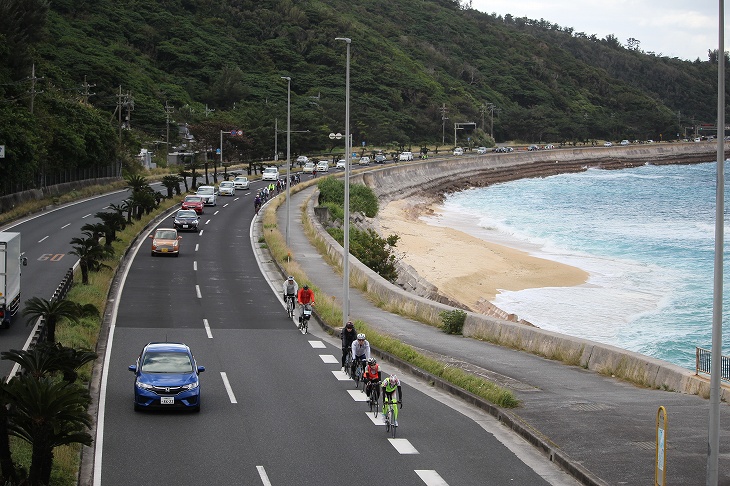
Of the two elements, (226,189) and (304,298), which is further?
(226,189)

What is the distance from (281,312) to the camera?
114 ft

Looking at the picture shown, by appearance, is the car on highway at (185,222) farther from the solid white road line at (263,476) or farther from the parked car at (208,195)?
the solid white road line at (263,476)

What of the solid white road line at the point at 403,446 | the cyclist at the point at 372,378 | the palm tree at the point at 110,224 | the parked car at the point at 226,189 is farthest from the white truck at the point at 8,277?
the parked car at the point at 226,189

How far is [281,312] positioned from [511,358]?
446 inches

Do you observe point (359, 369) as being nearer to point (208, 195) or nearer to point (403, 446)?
point (403, 446)

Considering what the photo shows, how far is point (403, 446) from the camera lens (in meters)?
17.2

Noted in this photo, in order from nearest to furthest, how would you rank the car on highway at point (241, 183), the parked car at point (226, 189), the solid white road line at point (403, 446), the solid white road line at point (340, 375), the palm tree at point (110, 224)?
1. the solid white road line at point (403, 446)
2. the solid white road line at point (340, 375)
3. the palm tree at point (110, 224)
4. the parked car at point (226, 189)
5. the car on highway at point (241, 183)

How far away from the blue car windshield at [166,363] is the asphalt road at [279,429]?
3.01 feet

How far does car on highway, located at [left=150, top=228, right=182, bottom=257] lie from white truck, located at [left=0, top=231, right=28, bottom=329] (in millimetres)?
18924

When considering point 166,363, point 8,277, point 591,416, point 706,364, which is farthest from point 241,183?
point 591,416

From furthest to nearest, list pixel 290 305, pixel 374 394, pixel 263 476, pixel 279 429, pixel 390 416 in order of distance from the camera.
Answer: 1. pixel 290 305
2. pixel 374 394
3. pixel 279 429
4. pixel 390 416
5. pixel 263 476

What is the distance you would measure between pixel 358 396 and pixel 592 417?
5527 mm

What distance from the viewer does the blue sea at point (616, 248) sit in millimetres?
44938

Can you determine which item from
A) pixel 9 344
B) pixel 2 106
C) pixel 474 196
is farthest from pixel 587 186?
pixel 9 344
